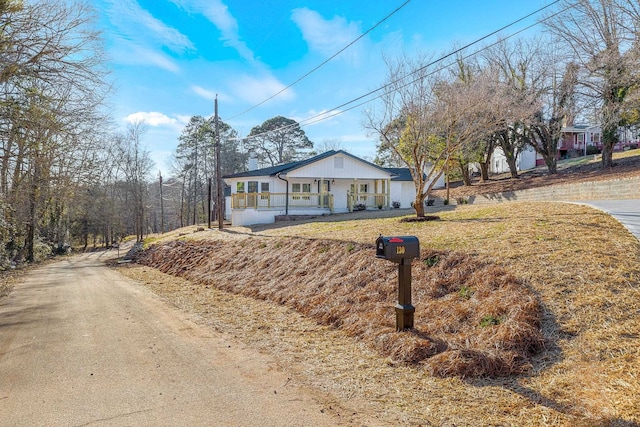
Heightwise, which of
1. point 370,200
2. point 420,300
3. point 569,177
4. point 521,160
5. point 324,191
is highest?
point 521,160

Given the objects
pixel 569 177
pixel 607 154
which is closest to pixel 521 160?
pixel 607 154

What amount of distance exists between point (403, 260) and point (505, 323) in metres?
1.35

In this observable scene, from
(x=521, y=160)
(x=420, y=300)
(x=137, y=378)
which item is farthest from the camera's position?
(x=521, y=160)

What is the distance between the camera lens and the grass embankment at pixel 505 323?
3236 mm

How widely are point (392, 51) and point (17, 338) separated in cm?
1214

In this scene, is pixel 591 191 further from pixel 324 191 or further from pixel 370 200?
pixel 324 191

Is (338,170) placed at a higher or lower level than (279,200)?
higher

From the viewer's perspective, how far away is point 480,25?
867 cm

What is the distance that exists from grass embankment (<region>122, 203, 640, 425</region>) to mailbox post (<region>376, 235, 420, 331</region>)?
0.31 metres

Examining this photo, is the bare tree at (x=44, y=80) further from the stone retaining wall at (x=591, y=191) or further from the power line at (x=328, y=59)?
the stone retaining wall at (x=591, y=191)

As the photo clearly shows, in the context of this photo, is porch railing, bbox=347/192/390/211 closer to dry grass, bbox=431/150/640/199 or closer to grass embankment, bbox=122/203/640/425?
dry grass, bbox=431/150/640/199

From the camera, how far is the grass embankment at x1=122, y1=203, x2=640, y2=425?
10.6 feet

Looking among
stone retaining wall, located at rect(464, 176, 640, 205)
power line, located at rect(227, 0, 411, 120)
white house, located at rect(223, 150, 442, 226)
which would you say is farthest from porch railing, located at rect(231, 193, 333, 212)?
stone retaining wall, located at rect(464, 176, 640, 205)

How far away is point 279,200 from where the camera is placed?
2306 centimetres
